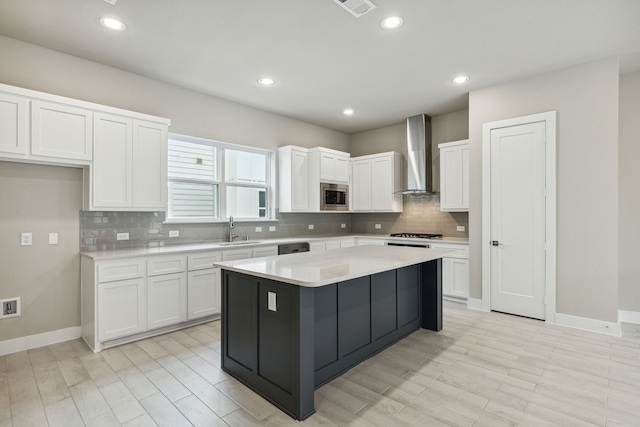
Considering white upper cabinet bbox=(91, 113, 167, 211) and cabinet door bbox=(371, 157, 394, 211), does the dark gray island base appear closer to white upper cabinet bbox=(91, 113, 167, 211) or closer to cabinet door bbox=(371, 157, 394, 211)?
white upper cabinet bbox=(91, 113, 167, 211)

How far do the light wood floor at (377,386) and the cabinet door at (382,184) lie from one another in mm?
2940

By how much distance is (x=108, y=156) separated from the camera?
3363 mm

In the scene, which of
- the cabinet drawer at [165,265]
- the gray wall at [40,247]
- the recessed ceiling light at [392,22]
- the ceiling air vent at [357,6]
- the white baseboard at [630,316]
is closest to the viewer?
the ceiling air vent at [357,6]

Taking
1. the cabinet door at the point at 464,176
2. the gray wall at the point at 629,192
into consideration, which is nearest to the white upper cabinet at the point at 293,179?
the cabinet door at the point at 464,176

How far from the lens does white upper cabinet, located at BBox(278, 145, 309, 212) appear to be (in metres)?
5.32

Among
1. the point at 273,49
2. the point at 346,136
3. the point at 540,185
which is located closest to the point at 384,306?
the point at 540,185

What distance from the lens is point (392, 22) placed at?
2.83m

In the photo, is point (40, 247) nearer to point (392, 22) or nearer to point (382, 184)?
point (392, 22)

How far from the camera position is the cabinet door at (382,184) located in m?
5.89

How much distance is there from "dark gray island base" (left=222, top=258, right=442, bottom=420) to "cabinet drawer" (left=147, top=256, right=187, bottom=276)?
118 centimetres

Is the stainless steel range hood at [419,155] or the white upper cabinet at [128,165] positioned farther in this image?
the stainless steel range hood at [419,155]

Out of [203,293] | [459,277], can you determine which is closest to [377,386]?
[203,293]

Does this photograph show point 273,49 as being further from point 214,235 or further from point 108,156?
point 214,235

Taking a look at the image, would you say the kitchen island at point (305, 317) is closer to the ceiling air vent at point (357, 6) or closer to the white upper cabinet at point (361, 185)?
the ceiling air vent at point (357, 6)
